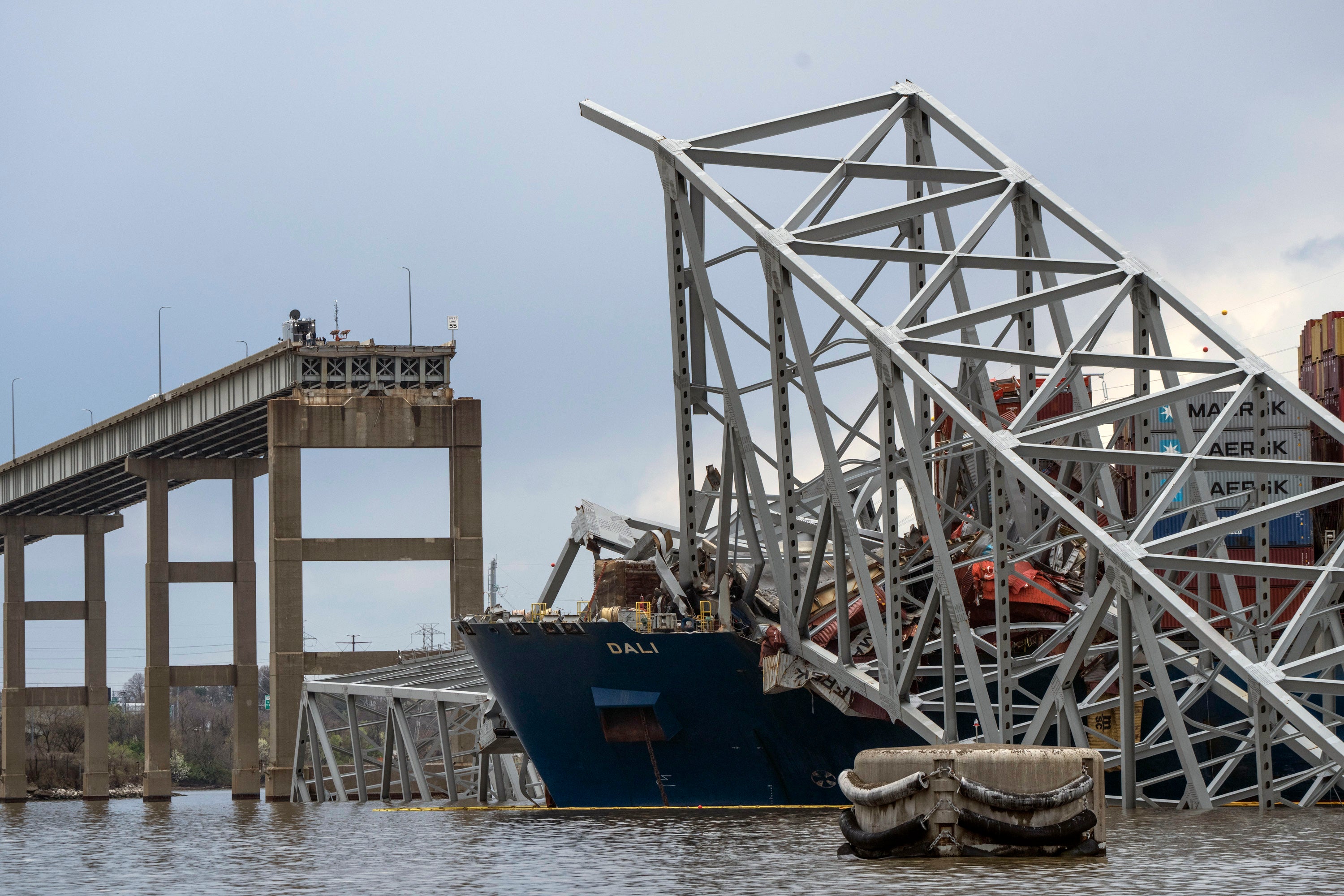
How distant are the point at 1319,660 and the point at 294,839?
19.7m

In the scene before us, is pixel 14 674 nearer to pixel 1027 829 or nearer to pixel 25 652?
pixel 25 652

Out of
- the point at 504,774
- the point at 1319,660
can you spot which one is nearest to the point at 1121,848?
the point at 1319,660

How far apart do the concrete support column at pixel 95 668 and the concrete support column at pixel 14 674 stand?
4.46 m

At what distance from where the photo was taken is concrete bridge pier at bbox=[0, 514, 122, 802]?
12044 centimetres

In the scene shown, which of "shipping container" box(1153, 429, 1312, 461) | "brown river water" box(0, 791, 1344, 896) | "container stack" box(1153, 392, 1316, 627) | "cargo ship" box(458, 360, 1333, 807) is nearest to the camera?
"brown river water" box(0, 791, 1344, 896)

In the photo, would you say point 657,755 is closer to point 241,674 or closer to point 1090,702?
point 1090,702

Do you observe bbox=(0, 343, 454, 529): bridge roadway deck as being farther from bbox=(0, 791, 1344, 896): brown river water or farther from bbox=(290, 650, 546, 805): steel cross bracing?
bbox=(0, 791, 1344, 896): brown river water

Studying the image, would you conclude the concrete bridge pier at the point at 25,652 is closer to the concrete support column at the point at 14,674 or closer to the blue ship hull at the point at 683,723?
the concrete support column at the point at 14,674

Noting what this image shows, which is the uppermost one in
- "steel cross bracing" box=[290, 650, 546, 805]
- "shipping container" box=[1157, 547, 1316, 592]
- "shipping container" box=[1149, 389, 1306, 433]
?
"shipping container" box=[1149, 389, 1306, 433]

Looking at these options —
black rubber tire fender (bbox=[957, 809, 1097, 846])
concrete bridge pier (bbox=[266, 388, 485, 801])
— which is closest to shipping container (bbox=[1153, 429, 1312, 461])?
black rubber tire fender (bbox=[957, 809, 1097, 846])

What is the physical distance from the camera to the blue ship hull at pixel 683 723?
39750 millimetres

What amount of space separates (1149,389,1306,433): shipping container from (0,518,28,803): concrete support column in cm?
9146

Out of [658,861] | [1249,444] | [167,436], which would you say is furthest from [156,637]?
[658,861]

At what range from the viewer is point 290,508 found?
9075cm
